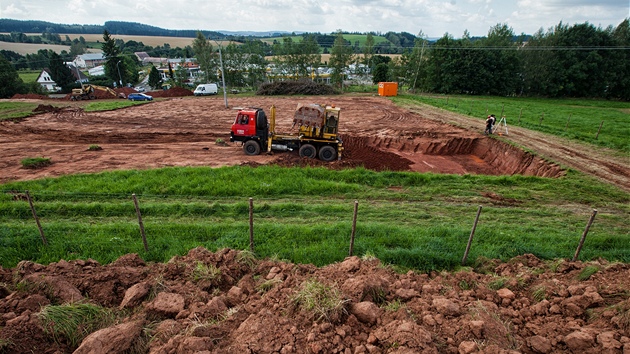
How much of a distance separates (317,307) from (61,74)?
6786 centimetres

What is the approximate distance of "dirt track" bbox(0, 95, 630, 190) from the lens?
1561 centimetres

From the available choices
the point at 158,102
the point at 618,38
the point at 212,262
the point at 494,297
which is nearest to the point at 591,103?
the point at 618,38

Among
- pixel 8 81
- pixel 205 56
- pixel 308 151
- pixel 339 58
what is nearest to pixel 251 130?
pixel 308 151

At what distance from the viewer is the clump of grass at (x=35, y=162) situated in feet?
48.5

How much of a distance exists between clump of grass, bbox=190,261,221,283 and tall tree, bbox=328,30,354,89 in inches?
1972

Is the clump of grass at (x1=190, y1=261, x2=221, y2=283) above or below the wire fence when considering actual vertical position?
above

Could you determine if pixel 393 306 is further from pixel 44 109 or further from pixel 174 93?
pixel 174 93

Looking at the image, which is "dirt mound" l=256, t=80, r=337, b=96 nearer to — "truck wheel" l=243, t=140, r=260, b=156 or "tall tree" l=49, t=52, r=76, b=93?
"truck wheel" l=243, t=140, r=260, b=156

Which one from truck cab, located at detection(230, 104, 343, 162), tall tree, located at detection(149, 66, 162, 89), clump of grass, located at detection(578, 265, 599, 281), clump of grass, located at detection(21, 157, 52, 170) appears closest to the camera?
clump of grass, located at detection(578, 265, 599, 281)

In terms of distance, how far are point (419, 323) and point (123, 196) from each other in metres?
10.4

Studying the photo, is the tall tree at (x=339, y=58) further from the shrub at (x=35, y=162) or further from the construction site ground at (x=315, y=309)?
the construction site ground at (x=315, y=309)

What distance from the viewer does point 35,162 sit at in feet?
49.1

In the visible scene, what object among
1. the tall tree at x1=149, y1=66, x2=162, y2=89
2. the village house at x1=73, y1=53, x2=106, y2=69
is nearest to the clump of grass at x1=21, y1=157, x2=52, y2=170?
the tall tree at x1=149, y1=66, x2=162, y2=89

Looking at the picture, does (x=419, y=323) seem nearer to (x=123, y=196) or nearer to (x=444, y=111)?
(x=123, y=196)
